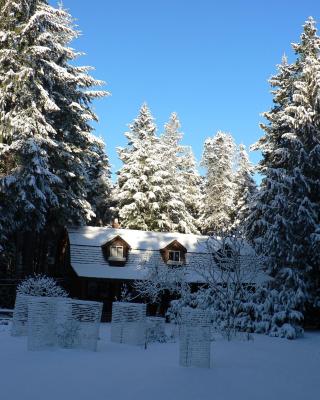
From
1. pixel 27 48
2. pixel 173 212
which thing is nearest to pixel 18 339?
pixel 27 48

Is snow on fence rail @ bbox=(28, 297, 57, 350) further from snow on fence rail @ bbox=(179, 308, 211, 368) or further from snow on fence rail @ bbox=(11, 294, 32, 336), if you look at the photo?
snow on fence rail @ bbox=(179, 308, 211, 368)

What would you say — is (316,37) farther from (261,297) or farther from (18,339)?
(18,339)

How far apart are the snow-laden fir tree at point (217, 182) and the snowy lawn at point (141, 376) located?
3589 cm

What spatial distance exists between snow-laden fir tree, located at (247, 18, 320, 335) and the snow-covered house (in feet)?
15.7

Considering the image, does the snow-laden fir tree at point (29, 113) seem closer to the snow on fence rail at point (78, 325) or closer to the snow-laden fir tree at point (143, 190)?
the snow-laden fir tree at point (143, 190)

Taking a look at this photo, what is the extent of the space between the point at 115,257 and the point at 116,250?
A: 20.6 inches

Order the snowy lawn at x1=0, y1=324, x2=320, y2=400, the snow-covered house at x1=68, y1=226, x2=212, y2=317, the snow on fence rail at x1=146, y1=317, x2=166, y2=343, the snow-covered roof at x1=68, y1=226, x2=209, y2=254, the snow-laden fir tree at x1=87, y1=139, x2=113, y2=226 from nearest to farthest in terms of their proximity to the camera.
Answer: the snowy lawn at x1=0, y1=324, x2=320, y2=400, the snow on fence rail at x1=146, y1=317, x2=166, y2=343, the snow-covered house at x1=68, y1=226, x2=212, y2=317, the snow-covered roof at x1=68, y1=226, x2=209, y2=254, the snow-laden fir tree at x1=87, y1=139, x2=113, y2=226

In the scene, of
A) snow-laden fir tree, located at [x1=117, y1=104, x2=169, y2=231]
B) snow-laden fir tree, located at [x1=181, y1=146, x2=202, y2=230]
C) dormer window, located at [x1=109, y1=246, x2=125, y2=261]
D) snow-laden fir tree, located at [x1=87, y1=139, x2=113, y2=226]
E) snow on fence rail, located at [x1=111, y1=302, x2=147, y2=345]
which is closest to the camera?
snow on fence rail, located at [x1=111, y1=302, x2=147, y2=345]

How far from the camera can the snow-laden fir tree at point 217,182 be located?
51219 millimetres

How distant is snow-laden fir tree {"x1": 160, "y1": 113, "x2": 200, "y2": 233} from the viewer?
147ft

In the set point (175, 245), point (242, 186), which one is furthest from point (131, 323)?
point (242, 186)

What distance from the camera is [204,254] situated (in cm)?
3672

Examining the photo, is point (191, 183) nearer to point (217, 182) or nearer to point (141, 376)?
point (217, 182)

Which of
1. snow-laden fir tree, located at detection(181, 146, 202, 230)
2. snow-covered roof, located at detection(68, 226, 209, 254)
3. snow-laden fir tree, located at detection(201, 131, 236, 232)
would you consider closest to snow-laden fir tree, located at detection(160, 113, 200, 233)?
snow-laden fir tree, located at detection(181, 146, 202, 230)
